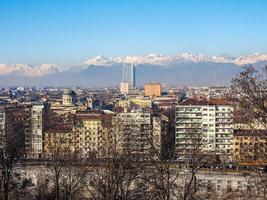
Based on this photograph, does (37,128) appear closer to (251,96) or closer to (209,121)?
(209,121)

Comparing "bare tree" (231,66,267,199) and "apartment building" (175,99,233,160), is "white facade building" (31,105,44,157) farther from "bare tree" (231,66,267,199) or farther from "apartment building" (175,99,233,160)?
"bare tree" (231,66,267,199)

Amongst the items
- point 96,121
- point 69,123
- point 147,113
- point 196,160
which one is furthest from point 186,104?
point 196,160

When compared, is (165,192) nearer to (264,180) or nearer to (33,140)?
(264,180)

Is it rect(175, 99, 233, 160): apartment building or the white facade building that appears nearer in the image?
rect(175, 99, 233, 160): apartment building

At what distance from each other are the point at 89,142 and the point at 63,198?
18905 mm

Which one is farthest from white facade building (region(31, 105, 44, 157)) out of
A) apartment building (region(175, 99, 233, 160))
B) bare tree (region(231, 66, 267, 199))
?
bare tree (region(231, 66, 267, 199))

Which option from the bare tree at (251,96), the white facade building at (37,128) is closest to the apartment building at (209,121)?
the white facade building at (37,128)

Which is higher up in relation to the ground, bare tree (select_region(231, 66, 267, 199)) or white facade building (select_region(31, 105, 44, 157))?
bare tree (select_region(231, 66, 267, 199))

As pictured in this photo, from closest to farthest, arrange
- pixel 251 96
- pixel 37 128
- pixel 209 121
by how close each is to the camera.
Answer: pixel 251 96 < pixel 209 121 < pixel 37 128

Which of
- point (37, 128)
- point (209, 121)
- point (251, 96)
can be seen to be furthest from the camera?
point (37, 128)

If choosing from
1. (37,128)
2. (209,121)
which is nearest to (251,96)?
(209,121)

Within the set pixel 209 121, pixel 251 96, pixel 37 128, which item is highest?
pixel 251 96

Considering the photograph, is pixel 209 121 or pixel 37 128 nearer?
pixel 209 121

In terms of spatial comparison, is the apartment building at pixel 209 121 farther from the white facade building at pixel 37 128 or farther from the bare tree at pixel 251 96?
the bare tree at pixel 251 96
